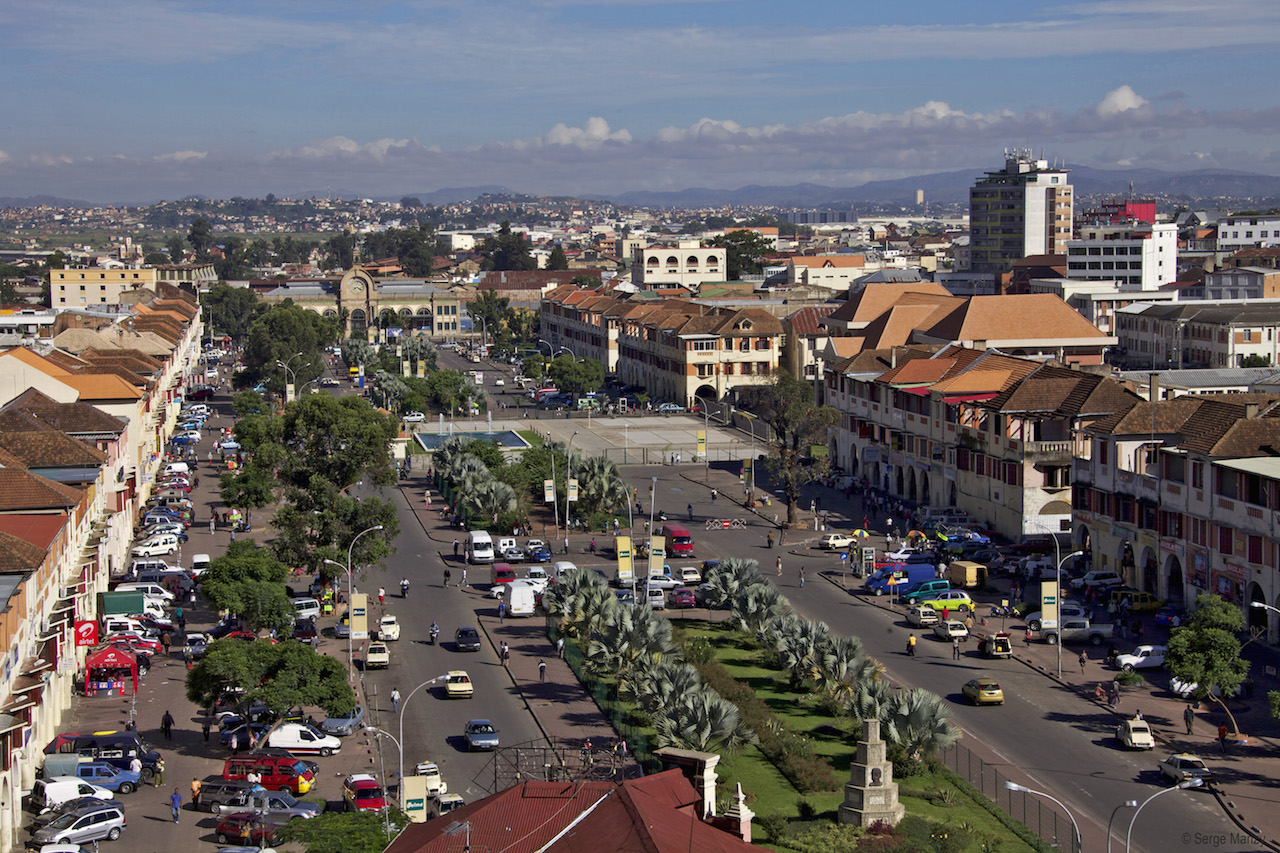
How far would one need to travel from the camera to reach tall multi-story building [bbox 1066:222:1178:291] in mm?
140375

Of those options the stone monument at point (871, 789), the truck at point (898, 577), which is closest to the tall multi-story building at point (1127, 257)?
the truck at point (898, 577)

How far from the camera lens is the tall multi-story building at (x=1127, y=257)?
461 ft

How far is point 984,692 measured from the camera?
1587 inches

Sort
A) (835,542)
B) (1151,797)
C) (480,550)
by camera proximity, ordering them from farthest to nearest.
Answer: (835,542), (480,550), (1151,797)

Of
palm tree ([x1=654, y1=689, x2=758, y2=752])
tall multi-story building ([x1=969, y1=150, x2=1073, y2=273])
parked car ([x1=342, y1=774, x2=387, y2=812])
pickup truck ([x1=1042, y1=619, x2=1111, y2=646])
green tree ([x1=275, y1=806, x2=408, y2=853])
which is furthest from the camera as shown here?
tall multi-story building ([x1=969, y1=150, x2=1073, y2=273])

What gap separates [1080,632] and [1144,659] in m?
3.00

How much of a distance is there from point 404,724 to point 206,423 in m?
69.8

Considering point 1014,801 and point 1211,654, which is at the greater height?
point 1211,654

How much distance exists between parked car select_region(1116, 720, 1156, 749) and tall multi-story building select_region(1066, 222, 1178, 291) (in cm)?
10862

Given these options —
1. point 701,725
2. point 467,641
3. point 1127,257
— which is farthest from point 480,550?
point 1127,257

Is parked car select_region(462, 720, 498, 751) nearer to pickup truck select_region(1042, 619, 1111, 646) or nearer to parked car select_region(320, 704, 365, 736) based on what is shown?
parked car select_region(320, 704, 365, 736)

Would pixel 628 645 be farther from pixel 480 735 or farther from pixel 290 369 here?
pixel 290 369

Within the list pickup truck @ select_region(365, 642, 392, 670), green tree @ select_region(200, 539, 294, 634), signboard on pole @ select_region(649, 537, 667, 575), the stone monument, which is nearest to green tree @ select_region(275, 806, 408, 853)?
the stone monument

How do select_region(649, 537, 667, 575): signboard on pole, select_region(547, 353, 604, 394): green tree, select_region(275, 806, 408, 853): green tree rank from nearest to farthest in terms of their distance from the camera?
1. select_region(275, 806, 408, 853): green tree
2. select_region(649, 537, 667, 575): signboard on pole
3. select_region(547, 353, 604, 394): green tree
